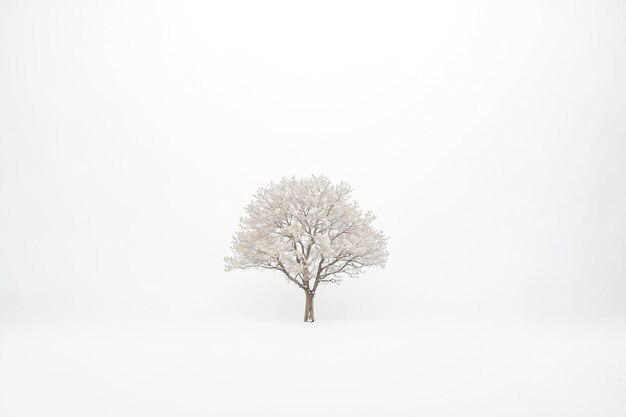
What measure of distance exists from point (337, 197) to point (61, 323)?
17.9 metres

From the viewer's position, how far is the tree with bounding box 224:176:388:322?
2444 cm

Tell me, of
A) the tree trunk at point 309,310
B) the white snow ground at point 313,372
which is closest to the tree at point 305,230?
the tree trunk at point 309,310

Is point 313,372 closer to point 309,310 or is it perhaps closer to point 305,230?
point 309,310

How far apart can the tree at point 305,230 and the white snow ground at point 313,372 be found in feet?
18.1

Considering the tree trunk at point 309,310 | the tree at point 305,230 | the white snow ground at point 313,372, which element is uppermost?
the tree at point 305,230

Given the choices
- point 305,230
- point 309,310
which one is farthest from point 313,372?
point 305,230

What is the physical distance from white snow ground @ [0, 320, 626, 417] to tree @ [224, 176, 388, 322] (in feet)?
18.1

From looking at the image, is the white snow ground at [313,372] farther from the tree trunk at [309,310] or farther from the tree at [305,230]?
the tree at [305,230]

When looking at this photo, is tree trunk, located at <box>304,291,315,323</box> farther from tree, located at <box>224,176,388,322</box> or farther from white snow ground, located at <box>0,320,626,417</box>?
white snow ground, located at <box>0,320,626,417</box>

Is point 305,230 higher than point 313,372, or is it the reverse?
point 305,230

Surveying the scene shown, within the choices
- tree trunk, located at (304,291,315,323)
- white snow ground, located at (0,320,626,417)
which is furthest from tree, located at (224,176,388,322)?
white snow ground, located at (0,320,626,417)

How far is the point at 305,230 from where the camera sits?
24938 millimetres

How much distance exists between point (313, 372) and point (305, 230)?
13.6m

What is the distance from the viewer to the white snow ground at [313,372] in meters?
8.94
